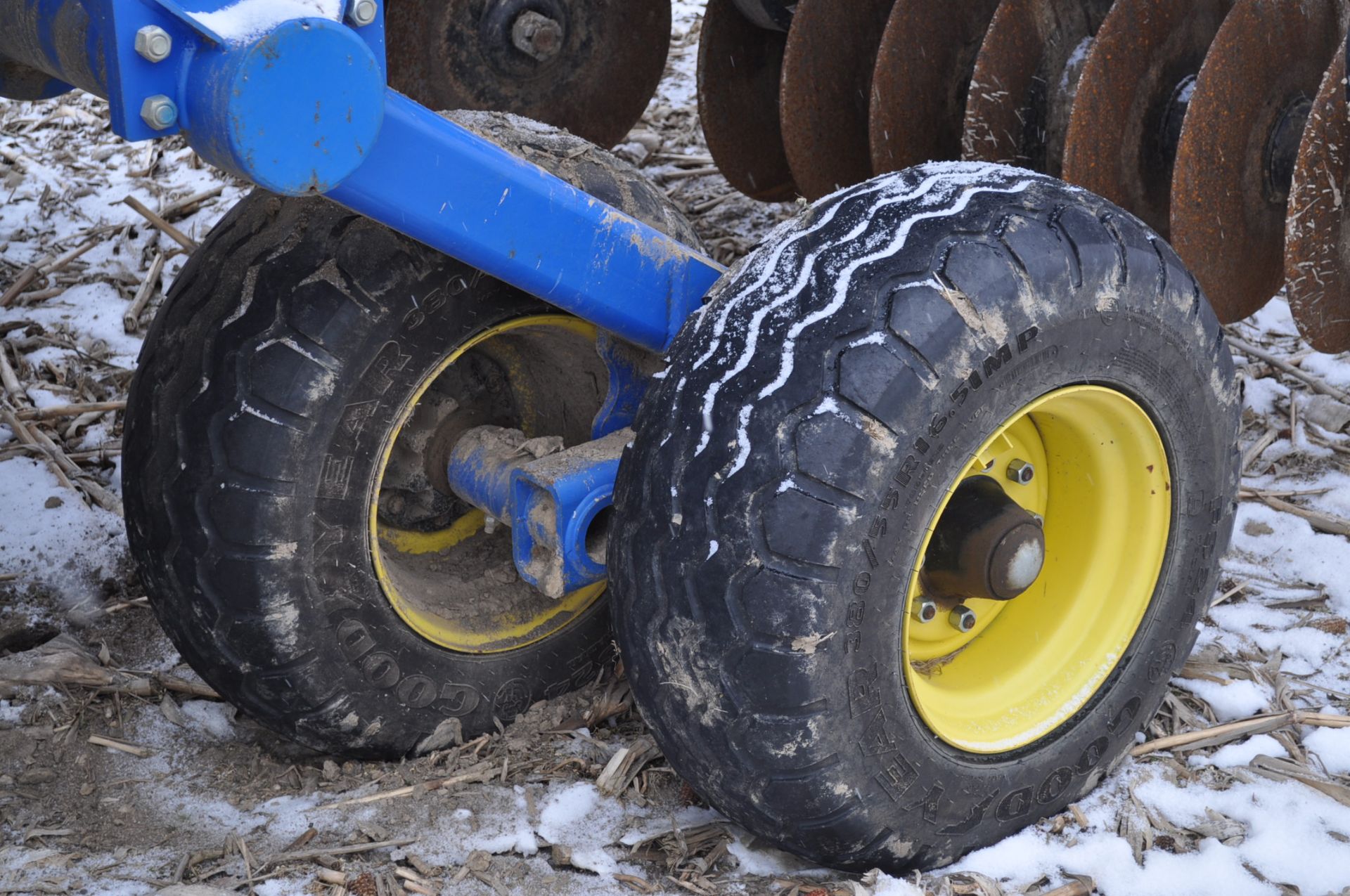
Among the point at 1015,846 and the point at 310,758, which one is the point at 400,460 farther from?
the point at 1015,846

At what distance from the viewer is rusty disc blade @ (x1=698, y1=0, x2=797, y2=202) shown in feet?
14.4

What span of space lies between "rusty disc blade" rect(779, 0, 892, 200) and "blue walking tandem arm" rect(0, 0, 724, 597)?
1.59 metres

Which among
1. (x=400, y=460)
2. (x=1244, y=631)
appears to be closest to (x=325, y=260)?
(x=400, y=460)

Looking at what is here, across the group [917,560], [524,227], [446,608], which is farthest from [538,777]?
[524,227]

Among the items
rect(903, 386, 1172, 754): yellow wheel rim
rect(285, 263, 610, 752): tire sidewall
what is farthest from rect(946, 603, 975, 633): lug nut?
rect(285, 263, 610, 752): tire sidewall

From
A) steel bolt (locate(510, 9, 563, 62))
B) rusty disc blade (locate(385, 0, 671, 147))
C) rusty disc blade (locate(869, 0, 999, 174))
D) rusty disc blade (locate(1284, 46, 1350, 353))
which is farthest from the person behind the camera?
steel bolt (locate(510, 9, 563, 62))

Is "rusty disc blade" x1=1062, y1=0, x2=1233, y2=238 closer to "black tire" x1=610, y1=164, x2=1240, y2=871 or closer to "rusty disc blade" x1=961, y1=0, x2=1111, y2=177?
"rusty disc blade" x1=961, y1=0, x2=1111, y2=177

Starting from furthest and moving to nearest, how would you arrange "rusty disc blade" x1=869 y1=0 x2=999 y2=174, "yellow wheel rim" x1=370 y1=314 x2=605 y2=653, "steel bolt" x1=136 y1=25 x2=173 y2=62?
"rusty disc blade" x1=869 y1=0 x2=999 y2=174, "yellow wheel rim" x1=370 y1=314 x2=605 y2=653, "steel bolt" x1=136 y1=25 x2=173 y2=62

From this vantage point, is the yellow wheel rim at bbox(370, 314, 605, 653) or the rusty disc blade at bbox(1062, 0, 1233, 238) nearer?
the yellow wheel rim at bbox(370, 314, 605, 653)

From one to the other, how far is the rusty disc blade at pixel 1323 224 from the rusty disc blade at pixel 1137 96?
0.96 feet

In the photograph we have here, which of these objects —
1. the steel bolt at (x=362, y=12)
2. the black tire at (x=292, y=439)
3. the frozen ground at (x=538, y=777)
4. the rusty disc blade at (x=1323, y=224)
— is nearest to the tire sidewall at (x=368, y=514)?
the black tire at (x=292, y=439)

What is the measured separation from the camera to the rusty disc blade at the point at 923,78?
366 cm

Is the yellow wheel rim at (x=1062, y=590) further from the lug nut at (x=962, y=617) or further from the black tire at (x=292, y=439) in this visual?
the black tire at (x=292, y=439)

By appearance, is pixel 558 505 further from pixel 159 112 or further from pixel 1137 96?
pixel 1137 96
